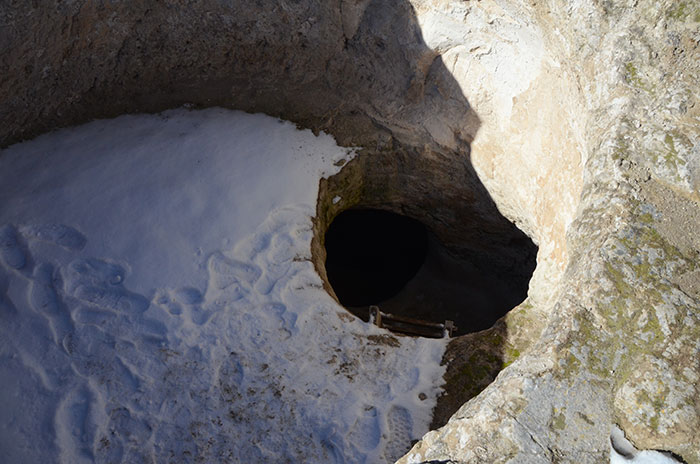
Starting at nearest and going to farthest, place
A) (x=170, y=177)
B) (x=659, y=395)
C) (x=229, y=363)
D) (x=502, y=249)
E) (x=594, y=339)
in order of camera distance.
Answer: (x=659, y=395) → (x=594, y=339) → (x=229, y=363) → (x=170, y=177) → (x=502, y=249)

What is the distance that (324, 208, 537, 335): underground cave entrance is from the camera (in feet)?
13.4

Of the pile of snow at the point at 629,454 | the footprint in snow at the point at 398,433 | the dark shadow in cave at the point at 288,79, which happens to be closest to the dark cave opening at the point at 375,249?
the dark shadow in cave at the point at 288,79

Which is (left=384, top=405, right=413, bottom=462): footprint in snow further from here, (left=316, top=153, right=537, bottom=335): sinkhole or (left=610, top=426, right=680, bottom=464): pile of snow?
(left=316, top=153, right=537, bottom=335): sinkhole

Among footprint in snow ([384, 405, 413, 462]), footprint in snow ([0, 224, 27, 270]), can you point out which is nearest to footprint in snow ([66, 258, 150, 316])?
footprint in snow ([0, 224, 27, 270])

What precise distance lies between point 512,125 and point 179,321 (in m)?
1.87

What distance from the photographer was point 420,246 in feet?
14.4

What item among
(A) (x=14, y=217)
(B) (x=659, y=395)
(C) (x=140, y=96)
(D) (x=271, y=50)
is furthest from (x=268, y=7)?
(B) (x=659, y=395)

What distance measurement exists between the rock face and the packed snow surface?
0.76 feet

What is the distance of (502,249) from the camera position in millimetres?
3807

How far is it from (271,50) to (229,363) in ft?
5.75

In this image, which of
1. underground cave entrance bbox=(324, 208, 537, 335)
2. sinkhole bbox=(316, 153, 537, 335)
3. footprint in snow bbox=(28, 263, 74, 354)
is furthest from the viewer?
underground cave entrance bbox=(324, 208, 537, 335)

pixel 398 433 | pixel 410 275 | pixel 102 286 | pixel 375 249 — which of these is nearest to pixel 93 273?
pixel 102 286

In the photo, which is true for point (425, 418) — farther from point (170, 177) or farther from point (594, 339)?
point (170, 177)

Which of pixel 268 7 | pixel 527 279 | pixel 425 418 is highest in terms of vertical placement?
pixel 268 7
